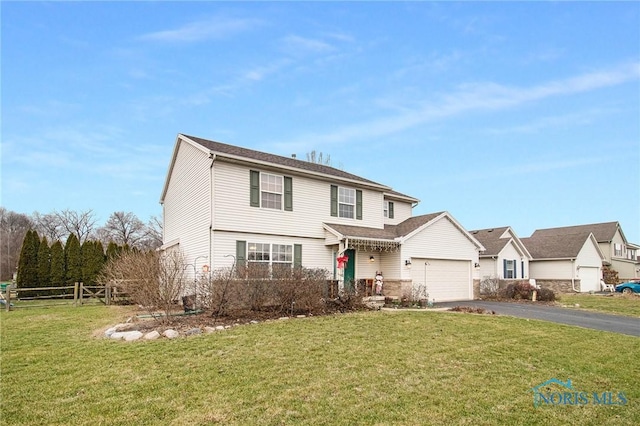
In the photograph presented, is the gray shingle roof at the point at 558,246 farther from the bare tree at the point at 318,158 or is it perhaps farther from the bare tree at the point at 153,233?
the bare tree at the point at 153,233

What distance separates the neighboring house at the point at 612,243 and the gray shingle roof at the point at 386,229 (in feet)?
77.6

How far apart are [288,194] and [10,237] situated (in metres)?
49.4

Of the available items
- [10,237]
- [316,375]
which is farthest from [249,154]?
[10,237]

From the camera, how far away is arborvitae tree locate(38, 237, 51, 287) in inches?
867

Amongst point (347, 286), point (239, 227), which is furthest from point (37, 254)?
point (347, 286)

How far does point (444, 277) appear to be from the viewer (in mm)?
19828

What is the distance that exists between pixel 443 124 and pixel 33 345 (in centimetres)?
1956

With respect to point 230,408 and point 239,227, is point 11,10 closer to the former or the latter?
point 239,227

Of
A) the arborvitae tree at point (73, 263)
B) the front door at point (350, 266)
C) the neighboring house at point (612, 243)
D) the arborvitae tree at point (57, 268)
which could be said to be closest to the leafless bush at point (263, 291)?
the front door at point (350, 266)

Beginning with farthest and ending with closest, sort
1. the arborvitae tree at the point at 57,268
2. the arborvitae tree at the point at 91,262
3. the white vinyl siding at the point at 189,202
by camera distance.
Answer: the arborvitae tree at the point at 91,262
the arborvitae tree at the point at 57,268
the white vinyl siding at the point at 189,202

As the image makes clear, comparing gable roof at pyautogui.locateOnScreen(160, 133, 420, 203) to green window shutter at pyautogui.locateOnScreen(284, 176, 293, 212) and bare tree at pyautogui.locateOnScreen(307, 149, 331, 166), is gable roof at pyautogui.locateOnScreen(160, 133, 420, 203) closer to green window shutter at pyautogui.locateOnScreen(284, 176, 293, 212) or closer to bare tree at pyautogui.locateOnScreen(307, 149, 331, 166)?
green window shutter at pyautogui.locateOnScreen(284, 176, 293, 212)

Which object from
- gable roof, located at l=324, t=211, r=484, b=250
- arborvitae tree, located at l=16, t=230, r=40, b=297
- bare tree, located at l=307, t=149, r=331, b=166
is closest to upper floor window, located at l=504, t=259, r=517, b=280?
gable roof, located at l=324, t=211, r=484, b=250

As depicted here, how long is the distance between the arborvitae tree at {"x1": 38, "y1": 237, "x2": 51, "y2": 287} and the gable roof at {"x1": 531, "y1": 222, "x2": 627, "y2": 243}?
40044mm

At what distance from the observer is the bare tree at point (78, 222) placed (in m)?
49.9
